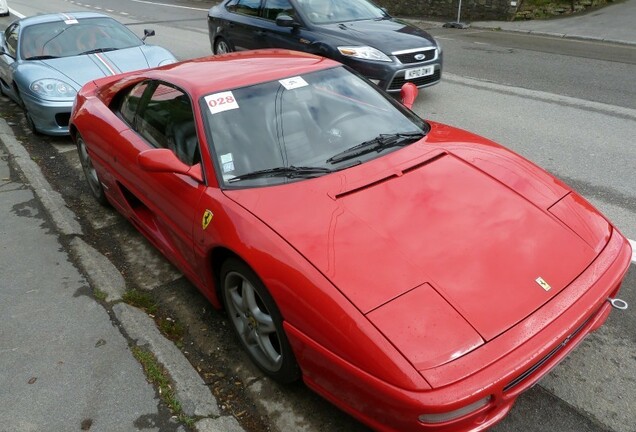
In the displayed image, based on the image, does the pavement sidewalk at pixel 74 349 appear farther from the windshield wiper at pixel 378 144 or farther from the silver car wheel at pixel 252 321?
the windshield wiper at pixel 378 144

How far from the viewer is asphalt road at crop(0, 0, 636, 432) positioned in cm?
237

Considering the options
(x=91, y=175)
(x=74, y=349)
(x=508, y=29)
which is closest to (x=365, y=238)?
(x=74, y=349)

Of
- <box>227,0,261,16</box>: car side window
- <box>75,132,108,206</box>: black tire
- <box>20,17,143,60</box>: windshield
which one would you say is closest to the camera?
<box>75,132,108,206</box>: black tire

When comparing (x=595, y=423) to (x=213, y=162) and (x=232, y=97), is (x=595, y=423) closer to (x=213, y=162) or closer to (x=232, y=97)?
(x=213, y=162)

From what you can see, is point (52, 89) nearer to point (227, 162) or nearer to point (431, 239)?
point (227, 162)

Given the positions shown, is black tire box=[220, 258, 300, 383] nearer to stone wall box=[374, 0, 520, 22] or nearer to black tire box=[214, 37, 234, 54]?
black tire box=[214, 37, 234, 54]

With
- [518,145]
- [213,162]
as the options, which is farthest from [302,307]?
[518,145]

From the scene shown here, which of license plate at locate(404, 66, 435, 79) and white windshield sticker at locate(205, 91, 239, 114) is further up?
white windshield sticker at locate(205, 91, 239, 114)

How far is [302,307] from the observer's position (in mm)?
2082

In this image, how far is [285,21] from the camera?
23.3 feet

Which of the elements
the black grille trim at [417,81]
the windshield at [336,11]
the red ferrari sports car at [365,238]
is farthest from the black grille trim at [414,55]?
the red ferrari sports car at [365,238]

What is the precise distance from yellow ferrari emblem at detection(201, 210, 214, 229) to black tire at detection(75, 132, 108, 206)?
2063mm

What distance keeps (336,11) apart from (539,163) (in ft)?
12.4

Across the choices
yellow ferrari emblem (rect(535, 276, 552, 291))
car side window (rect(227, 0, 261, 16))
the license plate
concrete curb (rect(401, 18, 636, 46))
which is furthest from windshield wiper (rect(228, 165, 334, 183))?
concrete curb (rect(401, 18, 636, 46))
